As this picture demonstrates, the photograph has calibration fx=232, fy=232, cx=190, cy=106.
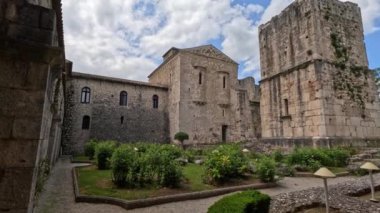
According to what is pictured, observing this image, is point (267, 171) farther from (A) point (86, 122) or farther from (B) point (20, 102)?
(A) point (86, 122)

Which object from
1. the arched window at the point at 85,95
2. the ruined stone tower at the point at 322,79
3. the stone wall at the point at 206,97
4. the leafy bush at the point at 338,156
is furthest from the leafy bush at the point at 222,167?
the arched window at the point at 85,95

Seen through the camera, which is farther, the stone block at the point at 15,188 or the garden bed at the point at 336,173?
the garden bed at the point at 336,173

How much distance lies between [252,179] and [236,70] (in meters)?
23.7

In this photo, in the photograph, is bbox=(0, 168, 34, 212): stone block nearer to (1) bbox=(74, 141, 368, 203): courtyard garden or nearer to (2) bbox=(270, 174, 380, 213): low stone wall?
(1) bbox=(74, 141, 368, 203): courtyard garden

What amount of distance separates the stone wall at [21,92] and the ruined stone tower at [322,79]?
12.1m

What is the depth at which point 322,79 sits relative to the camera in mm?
12016

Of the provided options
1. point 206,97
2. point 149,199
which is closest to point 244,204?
point 149,199

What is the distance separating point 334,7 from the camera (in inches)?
519

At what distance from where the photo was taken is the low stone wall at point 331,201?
4471 mm

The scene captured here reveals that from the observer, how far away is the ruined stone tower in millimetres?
11922

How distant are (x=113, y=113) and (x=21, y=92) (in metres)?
Answer: 23.8

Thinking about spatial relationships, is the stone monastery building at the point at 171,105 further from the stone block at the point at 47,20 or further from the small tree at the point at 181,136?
the stone block at the point at 47,20

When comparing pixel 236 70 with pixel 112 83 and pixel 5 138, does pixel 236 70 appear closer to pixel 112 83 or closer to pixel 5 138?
pixel 112 83

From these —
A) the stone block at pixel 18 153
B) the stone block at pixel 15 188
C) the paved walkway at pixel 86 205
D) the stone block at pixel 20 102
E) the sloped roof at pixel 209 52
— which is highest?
the sloped roof at pixel 209 52
